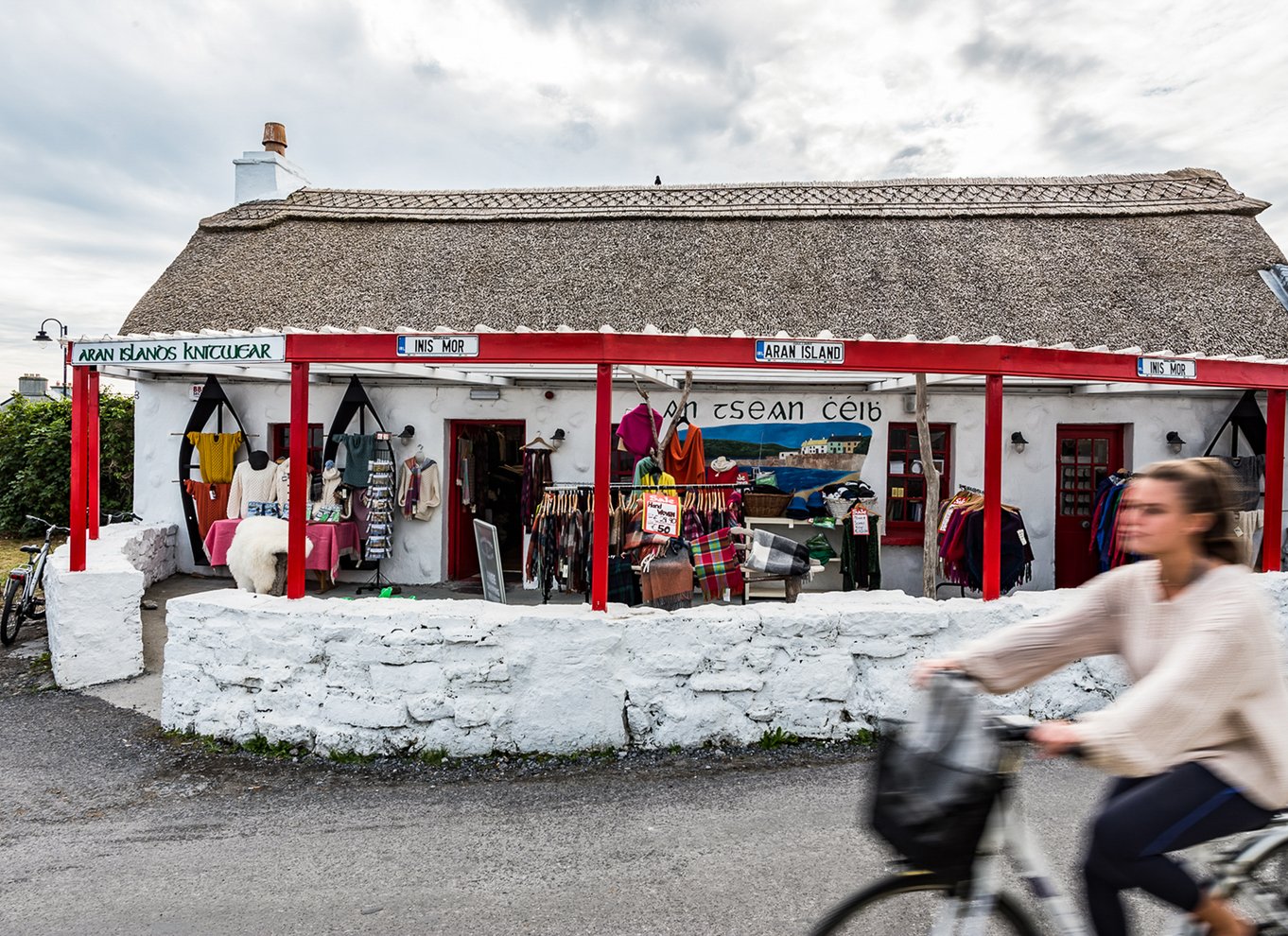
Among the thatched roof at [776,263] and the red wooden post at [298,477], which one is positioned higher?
the thatched roof at [776,263]

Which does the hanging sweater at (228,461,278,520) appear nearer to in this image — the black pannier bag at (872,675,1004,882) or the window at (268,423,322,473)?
the window at (268,423,322,473)

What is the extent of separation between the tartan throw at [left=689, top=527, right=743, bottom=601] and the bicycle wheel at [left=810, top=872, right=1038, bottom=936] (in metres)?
4.62

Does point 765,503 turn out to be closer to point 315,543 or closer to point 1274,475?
point 1274,475

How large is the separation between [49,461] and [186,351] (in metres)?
11.6

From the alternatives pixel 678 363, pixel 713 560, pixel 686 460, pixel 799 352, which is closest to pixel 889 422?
pixel 686 460

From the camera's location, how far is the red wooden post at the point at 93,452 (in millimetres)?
6707

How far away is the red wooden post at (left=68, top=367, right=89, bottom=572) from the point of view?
19.8 feet

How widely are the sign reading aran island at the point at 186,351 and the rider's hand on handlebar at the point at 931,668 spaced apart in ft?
14.6

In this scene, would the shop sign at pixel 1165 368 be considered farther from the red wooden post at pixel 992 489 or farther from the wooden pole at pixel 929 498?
the wooden pole at pixel 929 498

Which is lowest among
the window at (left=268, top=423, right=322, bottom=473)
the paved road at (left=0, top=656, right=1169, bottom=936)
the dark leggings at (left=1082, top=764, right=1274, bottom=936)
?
the paved road at (left=0, top=656, right=1169, bottom=936)

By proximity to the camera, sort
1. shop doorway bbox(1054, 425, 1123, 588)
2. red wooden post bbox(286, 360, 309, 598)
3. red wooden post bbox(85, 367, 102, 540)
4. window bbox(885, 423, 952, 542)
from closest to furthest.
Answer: red wooden post bbox(286, 360, 309, 598) → red wooden post bbox(85, 367, 102, 540) → window bbox(885, 423, 952, 542) → shop doorway bbox(1054, 425, 1123, 588)

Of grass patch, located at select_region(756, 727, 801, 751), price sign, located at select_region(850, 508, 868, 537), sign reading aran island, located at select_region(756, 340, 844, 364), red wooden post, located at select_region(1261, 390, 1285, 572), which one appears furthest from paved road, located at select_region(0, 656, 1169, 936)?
price sign, located at select_region(850, 508, 868, 537)

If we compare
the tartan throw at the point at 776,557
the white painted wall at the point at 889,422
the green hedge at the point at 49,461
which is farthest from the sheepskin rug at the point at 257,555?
the green hedge at the point at 49,461

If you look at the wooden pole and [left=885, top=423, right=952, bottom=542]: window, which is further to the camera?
[left=885, top=423, right=952, bottom=542]: window
